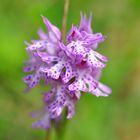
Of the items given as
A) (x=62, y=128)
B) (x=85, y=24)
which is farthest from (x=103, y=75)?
(x=85, y=24)

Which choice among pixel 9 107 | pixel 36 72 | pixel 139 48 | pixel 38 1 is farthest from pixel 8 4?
pixel 36 72

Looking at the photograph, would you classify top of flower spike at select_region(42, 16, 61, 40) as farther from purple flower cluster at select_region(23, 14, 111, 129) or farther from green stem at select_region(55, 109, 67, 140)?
green stem at select_region(55, 109, 67, 140)

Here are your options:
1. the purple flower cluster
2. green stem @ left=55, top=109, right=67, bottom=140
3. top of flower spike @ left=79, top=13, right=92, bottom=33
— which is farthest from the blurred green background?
top of flower spike @ left=79, top=13, right=92, bottom=33

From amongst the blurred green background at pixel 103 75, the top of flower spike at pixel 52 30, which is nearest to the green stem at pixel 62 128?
the top of flower spike at pixel 52 30

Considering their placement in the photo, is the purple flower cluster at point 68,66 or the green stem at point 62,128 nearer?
the purple flower cluster at point 68,66

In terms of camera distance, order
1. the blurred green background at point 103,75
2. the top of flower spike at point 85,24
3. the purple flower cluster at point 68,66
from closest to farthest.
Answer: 1. the purple flower cluster at point 68,66
2. the top of flower spike at point 85,24
3. the blurred green background at point 103,75

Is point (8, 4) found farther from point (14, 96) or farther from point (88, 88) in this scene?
point (88, 88)

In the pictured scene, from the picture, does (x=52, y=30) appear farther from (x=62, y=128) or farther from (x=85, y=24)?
(x=62, y=128)

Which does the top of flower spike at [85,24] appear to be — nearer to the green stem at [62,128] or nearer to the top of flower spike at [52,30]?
the top of flower spike at [52,30]
